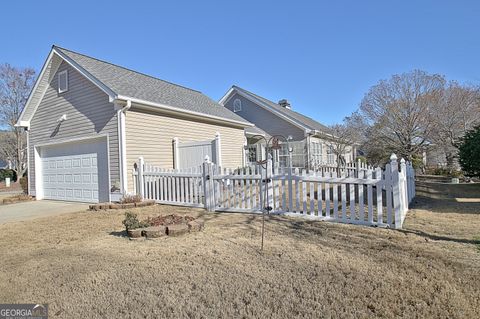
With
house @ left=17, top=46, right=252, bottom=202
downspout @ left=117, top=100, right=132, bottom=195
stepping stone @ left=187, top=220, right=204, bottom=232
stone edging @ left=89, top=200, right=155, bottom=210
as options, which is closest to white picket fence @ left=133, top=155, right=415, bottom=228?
downspout @ left=117, top=100, right=132, bottom=195

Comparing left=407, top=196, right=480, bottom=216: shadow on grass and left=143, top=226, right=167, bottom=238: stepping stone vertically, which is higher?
left=143, top=226, right=167, bottom=238: stepping stone

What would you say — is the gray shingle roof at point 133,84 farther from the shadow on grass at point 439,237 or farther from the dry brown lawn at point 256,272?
the shadow on grass at point 439,237

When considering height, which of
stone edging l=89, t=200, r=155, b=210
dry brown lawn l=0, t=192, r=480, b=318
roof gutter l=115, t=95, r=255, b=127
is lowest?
dry brown lawn l=0, t=192, r=480, b=318

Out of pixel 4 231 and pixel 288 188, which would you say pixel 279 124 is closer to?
pixel 288 188

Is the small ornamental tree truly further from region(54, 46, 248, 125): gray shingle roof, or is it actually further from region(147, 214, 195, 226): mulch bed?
region(147, 214, 195, 226): mulch bed

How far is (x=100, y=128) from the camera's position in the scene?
10.2 meters

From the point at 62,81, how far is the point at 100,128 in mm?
3210

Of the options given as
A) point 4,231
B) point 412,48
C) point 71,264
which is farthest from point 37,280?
point 412,48

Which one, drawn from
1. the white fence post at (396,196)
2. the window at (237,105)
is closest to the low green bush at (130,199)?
the white fence post at (396,196)

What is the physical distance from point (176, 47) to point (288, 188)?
37.8ft

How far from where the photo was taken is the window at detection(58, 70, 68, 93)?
11375mm

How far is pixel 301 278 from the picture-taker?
328 cm

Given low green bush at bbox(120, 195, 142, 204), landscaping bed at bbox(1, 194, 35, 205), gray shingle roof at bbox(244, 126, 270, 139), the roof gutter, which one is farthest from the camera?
gray shingle roof at bbox(244, 126, 270, 139)

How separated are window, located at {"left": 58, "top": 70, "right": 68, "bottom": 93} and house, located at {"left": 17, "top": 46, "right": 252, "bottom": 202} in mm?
39
